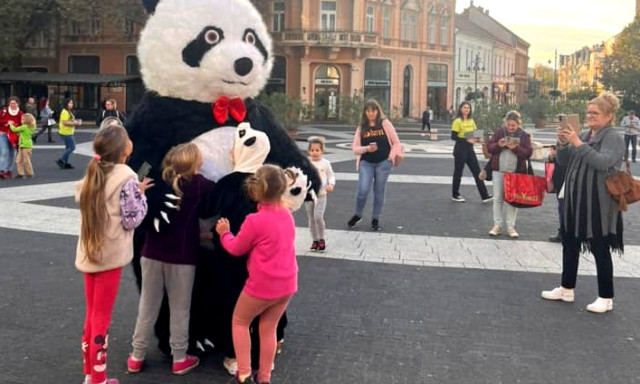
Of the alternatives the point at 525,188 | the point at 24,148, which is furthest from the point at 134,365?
the point at 24,148

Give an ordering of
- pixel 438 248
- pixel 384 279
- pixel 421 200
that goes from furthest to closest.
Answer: pixel 421 200 → pixel 438 248 → pixel 384 279

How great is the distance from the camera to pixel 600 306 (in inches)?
211

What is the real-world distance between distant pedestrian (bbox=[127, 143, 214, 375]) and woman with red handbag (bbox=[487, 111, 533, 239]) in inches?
219

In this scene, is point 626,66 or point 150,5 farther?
point 626,66

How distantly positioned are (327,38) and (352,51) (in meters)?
2.36

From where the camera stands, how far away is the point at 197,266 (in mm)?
4062

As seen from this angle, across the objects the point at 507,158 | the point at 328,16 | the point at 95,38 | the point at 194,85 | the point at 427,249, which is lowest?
the point at 427,249

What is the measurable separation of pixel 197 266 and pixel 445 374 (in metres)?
1.73

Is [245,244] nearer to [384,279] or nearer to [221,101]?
[221,101]

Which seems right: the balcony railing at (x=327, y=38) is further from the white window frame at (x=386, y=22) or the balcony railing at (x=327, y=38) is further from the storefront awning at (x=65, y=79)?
the storefront awning at (x=65, y=79)

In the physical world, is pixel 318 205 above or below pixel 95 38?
below

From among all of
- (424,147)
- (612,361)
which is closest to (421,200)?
(612,361)

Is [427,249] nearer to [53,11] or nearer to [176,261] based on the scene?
[176,261]

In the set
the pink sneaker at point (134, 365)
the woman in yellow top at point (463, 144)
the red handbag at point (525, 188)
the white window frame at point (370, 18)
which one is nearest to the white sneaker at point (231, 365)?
the pink sneaker at point (134, 365)
